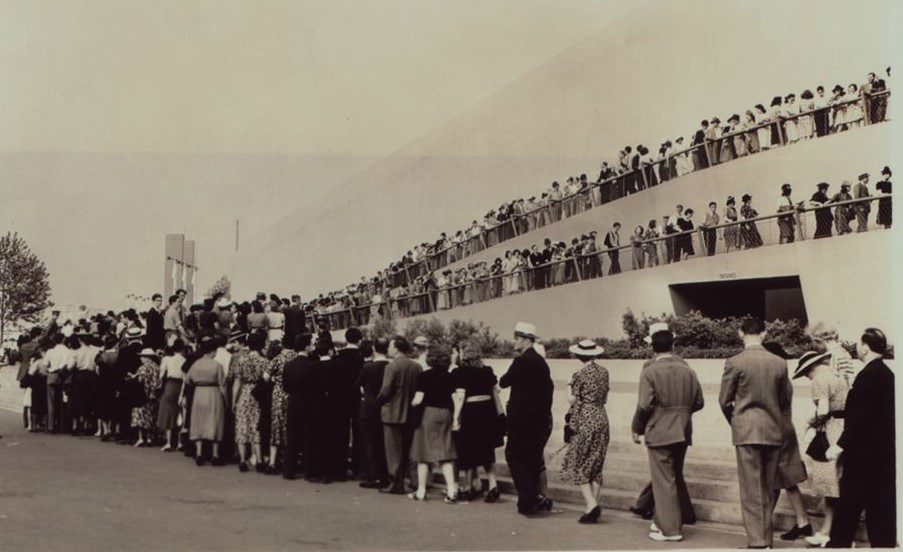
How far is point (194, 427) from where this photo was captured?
1130 centimetres

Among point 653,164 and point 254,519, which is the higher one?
point 653,164

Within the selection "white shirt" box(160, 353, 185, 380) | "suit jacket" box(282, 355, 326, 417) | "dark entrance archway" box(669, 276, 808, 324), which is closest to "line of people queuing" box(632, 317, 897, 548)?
"suit jacket" box(282, 355, 326, 417)

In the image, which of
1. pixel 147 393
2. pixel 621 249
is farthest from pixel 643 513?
pixel 621 249

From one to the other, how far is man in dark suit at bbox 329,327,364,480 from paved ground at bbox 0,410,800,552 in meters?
0.38

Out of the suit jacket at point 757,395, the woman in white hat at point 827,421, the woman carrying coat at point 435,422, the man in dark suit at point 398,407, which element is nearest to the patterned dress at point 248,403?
the man in dark suit at point 398,407

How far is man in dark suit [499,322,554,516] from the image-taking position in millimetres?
8086

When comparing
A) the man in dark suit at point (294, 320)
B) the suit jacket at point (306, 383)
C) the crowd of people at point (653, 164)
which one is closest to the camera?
the suit jacket at point (306, 383)

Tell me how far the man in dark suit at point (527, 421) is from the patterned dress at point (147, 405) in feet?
21.2

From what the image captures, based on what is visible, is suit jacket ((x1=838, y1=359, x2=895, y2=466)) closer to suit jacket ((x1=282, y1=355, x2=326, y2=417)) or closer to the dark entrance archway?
suit jacket ((x1=282, y1=355, x2=326, y2=417))

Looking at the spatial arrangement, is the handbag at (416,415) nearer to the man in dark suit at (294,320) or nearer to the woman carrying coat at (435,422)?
the woman carrying coat at (435,422)

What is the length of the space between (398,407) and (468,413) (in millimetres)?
822

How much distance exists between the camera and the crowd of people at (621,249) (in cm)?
1534

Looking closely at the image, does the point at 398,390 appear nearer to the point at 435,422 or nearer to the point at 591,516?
the point at 435,422

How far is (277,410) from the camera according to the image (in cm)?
1057
